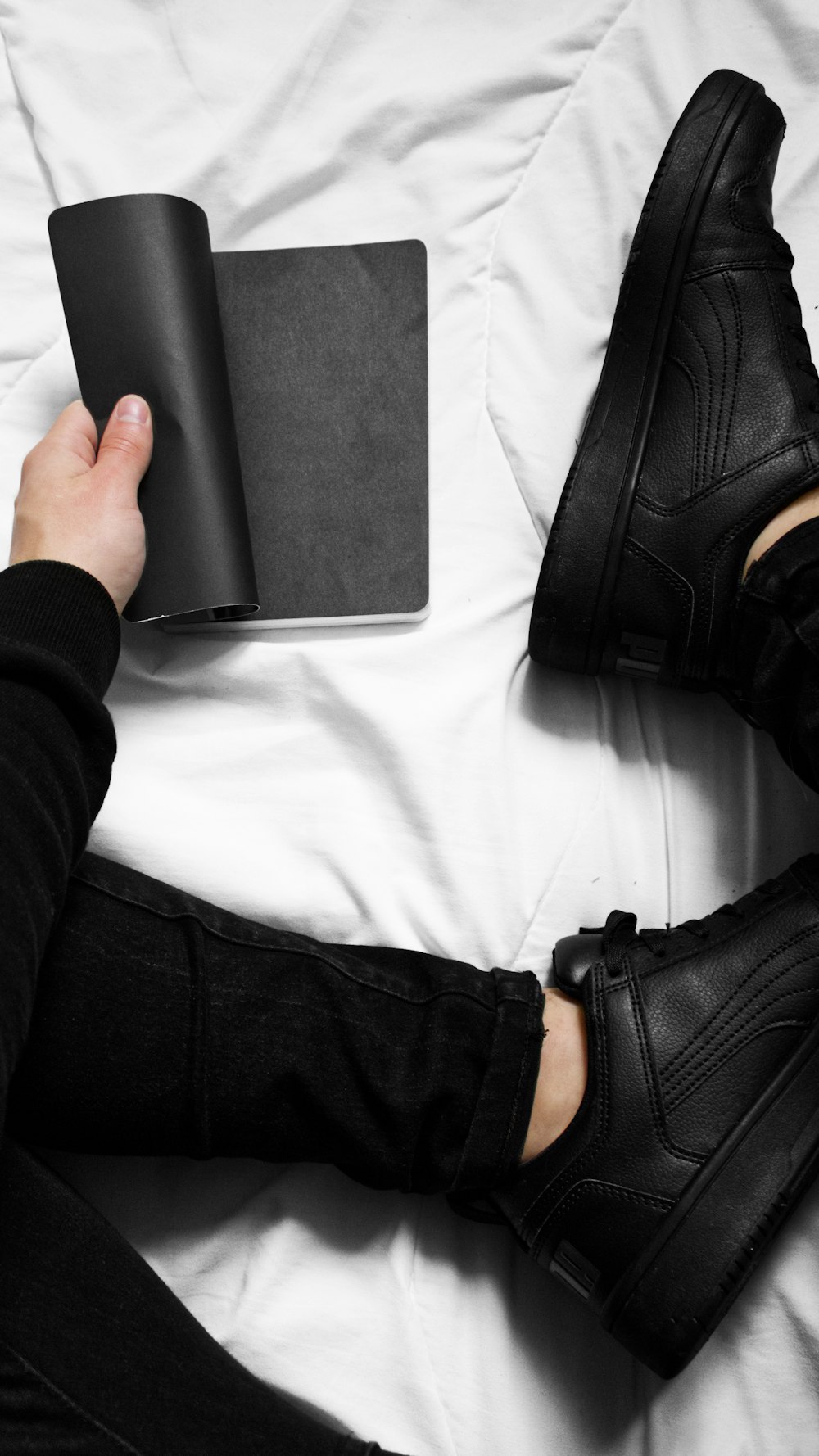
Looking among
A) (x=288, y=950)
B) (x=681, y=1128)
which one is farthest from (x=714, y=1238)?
(x=288, y=950)

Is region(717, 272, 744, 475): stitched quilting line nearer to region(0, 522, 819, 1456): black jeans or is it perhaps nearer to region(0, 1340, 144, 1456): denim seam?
region(0, 522, 819, 1456): black jeans

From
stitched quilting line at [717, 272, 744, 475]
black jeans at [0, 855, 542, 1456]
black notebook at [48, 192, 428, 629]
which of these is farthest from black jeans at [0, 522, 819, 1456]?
black notebook at [48, 192, 428, 629]

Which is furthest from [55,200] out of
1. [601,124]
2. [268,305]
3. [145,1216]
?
[145,1216]

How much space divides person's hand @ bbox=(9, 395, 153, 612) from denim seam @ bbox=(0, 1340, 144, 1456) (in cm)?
42

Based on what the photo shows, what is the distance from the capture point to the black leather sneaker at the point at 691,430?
67cm

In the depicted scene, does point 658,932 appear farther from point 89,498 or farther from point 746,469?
point 89,498

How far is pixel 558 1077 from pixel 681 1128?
78 mm

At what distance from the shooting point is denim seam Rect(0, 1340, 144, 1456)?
0.53 meters

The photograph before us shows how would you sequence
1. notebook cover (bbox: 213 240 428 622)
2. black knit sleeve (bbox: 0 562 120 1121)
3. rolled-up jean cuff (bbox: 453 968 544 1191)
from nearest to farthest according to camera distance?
black knit sleeve (bbox: 0 562 120 1121) < rolled-up jean cuff (bbox: 453 968 544 1191) < notebook cover (bbox: 213 240 428 622)

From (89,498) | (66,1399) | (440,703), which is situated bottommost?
(66,1399)

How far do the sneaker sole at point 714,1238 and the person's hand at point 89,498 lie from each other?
50 centimetres

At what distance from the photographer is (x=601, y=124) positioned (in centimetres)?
73

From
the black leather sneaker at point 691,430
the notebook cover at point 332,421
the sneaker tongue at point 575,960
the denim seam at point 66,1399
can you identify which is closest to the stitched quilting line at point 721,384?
the black leather sneaker at point 691,430

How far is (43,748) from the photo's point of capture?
52cm
